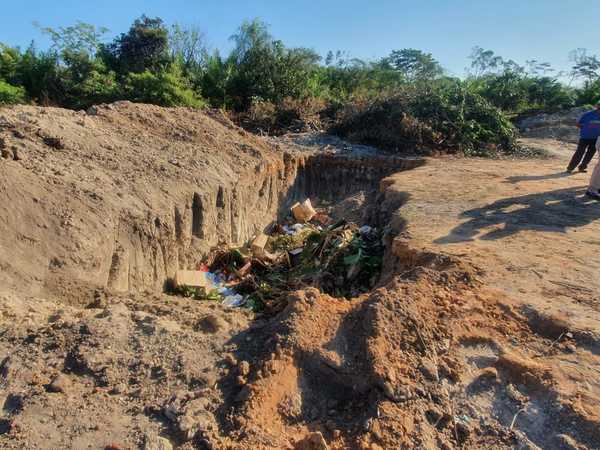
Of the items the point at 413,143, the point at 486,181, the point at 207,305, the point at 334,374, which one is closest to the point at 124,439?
the point at 334,374

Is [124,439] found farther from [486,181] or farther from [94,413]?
[486,181]

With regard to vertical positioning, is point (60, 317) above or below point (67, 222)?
below

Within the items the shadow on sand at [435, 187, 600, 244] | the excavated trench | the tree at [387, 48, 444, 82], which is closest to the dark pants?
the shadow on sand at [435, 187, 600, 244]

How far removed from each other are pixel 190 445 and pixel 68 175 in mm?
3889

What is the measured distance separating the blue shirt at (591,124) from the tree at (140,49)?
14.1 metres

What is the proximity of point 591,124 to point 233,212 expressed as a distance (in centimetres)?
625

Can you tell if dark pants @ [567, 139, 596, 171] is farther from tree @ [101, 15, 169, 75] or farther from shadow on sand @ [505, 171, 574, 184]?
tree @ [101, 15, 169, 75]

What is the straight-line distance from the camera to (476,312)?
128 inches

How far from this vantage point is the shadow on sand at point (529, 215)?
4.97 metres

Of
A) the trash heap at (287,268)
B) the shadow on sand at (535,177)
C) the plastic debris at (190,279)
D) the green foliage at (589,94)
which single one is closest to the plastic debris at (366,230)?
the trash heap at (287,268)

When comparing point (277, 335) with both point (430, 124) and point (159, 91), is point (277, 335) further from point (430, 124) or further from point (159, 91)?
point (159, 91)

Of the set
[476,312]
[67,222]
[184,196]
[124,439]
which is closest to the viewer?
[124,439]

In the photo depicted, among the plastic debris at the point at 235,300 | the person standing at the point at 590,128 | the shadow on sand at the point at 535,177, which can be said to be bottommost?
the plastic debris at the point at 235,300

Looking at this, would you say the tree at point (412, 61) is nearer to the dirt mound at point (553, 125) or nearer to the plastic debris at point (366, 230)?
the dirt mound at point (553, 125)
